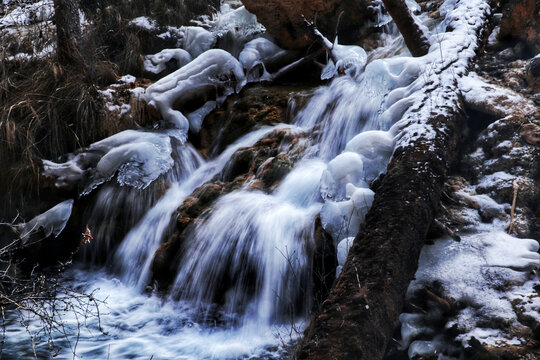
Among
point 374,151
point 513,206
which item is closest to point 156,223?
point 374,151

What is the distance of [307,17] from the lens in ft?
19.2

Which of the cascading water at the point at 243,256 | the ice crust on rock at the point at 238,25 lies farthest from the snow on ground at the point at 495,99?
the ice crust on rock at the point at 238,25

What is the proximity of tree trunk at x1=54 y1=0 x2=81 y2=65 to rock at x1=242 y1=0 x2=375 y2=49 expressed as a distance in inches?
82.9

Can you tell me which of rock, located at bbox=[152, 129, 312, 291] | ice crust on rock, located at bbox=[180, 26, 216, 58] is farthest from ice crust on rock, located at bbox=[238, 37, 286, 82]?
rock, located at bbox=[152, 129, 312, 291]

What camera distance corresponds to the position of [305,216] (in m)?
3.49

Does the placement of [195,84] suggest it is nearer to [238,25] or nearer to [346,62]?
[238,25]

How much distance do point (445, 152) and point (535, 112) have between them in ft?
2.78

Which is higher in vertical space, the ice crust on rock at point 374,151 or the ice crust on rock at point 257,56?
the ice crust on rock at point 257,56

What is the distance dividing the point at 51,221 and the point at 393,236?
11.7ft

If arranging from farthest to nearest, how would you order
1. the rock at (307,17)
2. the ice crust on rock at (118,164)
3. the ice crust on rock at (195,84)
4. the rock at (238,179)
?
the rock at (307,17)
the ice crust on rock at (195,84)
the ice crust on rock at (118,164)
the rock at (238,179)

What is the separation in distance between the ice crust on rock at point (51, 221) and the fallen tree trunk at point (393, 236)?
3.24m

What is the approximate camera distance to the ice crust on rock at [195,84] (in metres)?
5.23

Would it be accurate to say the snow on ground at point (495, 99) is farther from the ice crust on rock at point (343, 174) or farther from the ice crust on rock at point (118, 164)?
the ice crust on rock at point (118, 164)

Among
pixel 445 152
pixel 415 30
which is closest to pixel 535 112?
pixel 445 152
